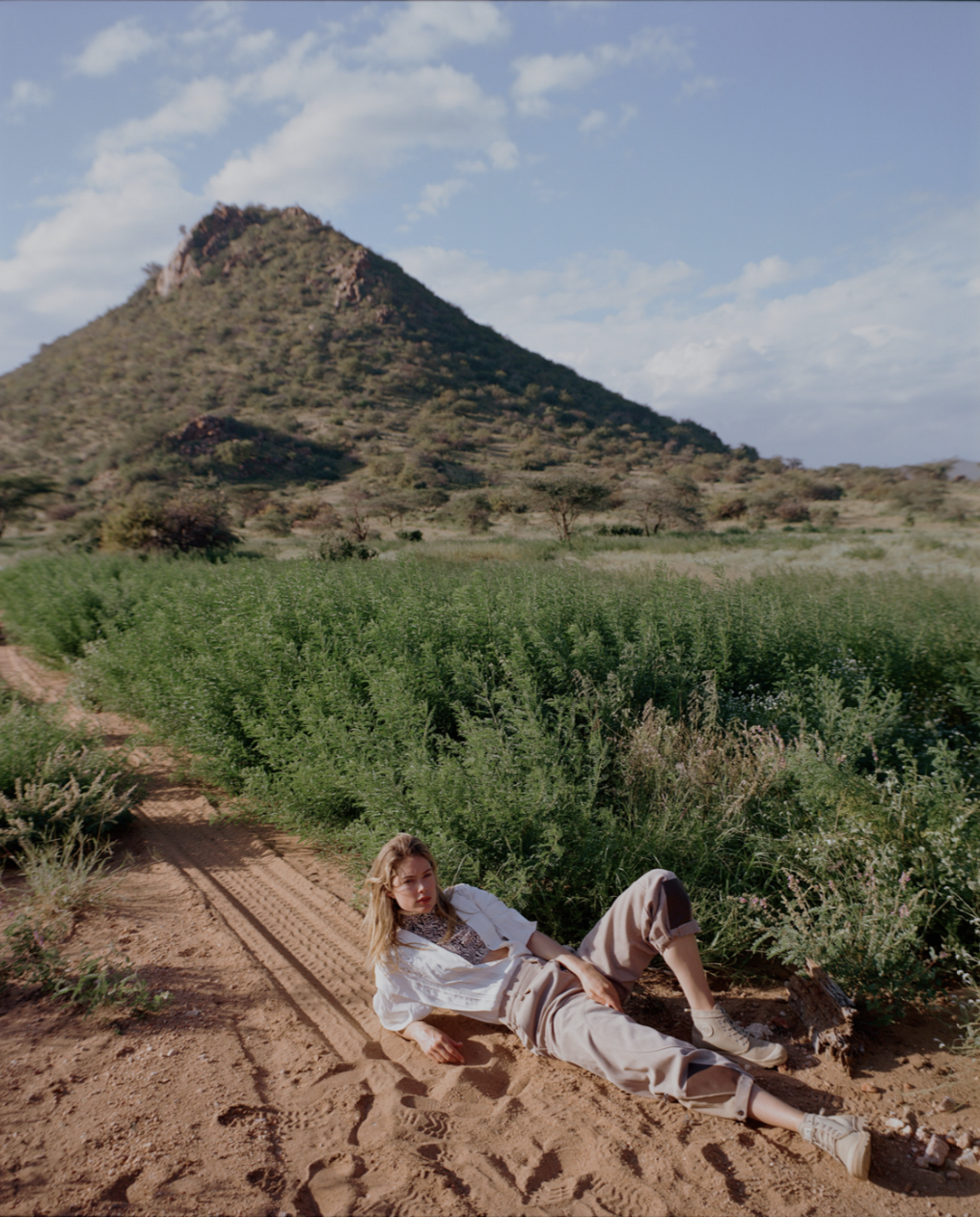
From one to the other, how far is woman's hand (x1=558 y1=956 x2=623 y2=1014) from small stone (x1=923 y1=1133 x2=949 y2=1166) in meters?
1.08

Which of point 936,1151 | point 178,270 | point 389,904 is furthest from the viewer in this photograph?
point 178,270

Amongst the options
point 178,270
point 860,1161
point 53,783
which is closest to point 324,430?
point 178,270

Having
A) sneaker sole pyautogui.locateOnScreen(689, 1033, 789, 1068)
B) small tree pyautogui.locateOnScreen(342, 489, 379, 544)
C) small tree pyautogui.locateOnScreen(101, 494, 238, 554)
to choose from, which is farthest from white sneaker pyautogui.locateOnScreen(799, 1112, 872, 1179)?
small tree pyautogui.locateOnScreen(342, 489, 379, 544)

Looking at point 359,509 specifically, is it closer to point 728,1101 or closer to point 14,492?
point 14,492

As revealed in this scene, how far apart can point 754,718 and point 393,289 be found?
228ft

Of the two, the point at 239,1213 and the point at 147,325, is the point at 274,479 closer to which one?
the point at 147,325

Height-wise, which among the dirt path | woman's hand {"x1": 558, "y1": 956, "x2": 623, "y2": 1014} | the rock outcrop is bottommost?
the dirt path

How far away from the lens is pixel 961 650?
254 inches

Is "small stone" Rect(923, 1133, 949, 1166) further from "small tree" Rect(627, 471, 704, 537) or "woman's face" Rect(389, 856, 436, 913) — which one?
"small tree" Rect(627, 471, 704, 537)

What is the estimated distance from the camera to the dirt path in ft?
7.70

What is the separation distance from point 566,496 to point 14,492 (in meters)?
23.9

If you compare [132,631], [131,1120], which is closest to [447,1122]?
[131,1120]

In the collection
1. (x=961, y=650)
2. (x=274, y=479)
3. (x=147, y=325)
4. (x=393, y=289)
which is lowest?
(x=961, y=650)

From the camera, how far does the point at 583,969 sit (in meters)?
2.97
